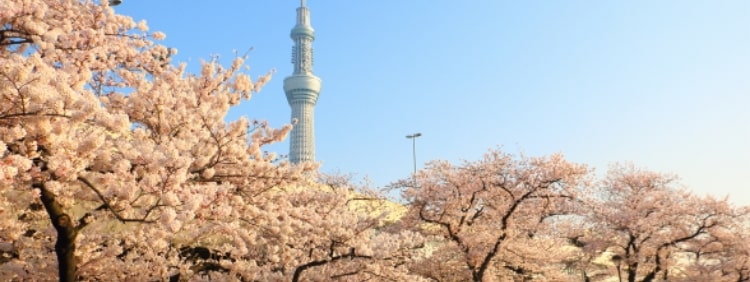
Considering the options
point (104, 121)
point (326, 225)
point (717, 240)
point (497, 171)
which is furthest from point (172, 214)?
point (717, 240)

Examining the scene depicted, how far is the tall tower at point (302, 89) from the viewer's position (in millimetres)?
118312

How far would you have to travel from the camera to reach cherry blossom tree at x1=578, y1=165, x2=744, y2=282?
2342cm

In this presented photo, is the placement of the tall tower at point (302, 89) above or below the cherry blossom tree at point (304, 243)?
above

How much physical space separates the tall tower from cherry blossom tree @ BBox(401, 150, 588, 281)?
94.0 metres

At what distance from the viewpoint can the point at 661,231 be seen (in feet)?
80.0

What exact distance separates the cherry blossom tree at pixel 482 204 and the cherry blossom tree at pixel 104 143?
7.56m

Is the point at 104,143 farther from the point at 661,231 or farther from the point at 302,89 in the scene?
the point at 302,89

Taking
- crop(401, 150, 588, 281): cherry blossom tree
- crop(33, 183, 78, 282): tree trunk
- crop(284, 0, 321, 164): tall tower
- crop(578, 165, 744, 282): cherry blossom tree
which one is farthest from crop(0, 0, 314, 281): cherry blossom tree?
crop(284, 0, 321, 164): tall tower

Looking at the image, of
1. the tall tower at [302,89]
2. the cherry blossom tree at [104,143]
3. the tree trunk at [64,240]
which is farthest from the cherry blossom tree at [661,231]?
the tall tower at [302,89]

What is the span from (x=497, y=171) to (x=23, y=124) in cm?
1436

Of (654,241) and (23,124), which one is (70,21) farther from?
(654,241)

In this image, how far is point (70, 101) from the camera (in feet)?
19.9

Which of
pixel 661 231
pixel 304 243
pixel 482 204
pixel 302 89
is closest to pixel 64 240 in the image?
pixel 304 243

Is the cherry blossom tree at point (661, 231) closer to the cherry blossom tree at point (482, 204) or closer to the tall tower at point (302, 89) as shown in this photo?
the cherry blossom tree at point (482, 204)
